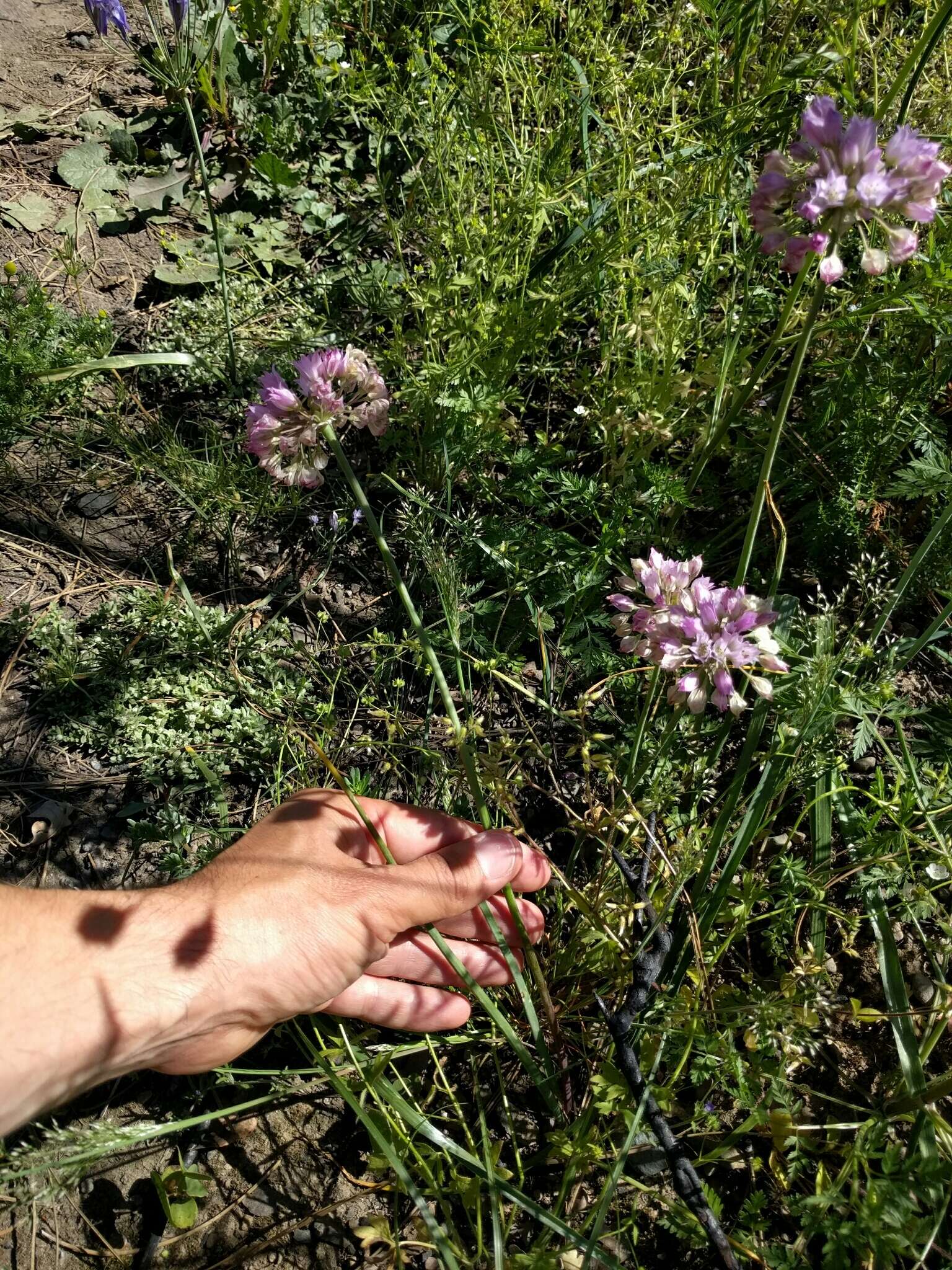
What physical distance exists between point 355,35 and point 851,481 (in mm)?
2683

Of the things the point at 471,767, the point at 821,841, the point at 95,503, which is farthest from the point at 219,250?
the point at 821,841

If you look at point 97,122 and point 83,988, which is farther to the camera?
point 97,122

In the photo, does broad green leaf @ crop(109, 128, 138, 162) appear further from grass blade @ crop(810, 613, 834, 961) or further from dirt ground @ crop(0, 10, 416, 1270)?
grass blade @ crop(810, 613, 834, 961)

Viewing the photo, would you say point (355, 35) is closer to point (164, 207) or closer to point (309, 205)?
point (309, 205)

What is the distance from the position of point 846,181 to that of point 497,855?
1357 mm

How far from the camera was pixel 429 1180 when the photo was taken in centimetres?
166

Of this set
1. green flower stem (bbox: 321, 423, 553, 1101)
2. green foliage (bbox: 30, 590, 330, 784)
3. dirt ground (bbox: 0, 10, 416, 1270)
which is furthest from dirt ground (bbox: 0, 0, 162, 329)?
green flower stem (bbox: 321, 423, 553, 1101)

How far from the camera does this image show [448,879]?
1.85 m

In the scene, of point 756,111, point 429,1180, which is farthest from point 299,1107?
point 756,111

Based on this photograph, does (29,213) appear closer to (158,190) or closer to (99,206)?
(99,206)

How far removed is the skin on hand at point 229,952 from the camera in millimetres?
1610

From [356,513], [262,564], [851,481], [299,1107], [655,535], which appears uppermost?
[851,481]

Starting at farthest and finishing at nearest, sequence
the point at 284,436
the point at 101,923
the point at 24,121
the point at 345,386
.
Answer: the point at 24,121, the point at 345,386, the point at 284,436, the point at 101,923

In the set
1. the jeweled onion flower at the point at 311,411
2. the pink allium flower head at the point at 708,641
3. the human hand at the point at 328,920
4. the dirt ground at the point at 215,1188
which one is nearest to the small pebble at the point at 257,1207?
the dirt ground at the point at 215,1188
